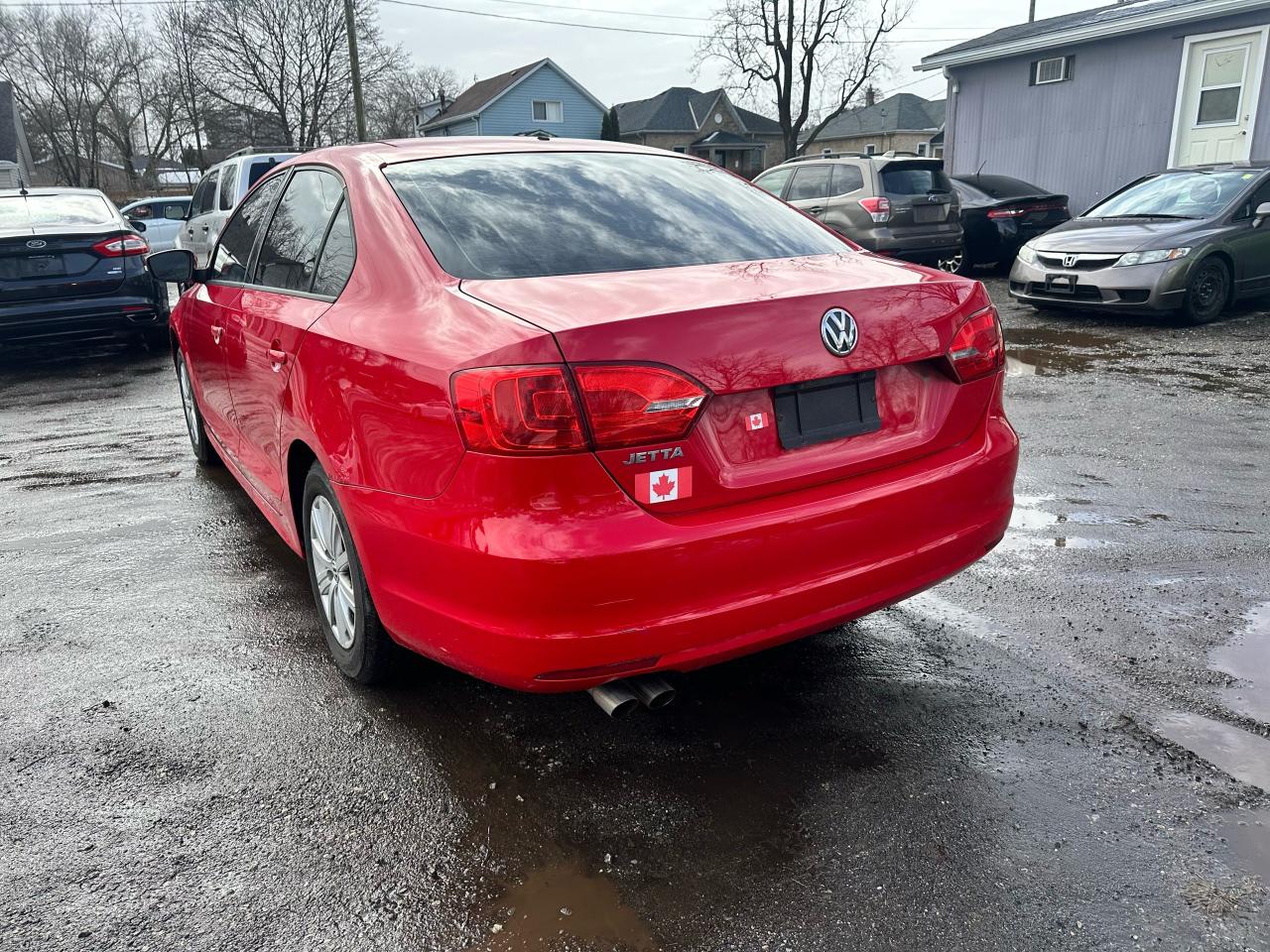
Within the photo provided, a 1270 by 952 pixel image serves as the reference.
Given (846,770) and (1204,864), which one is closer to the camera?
(1204,864)

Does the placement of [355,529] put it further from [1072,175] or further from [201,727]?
[1072,175]

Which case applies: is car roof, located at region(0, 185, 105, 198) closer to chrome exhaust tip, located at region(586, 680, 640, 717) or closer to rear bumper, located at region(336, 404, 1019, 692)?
rear bumper, located at region(336, 404, 1019, 692)

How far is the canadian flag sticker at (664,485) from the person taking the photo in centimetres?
217

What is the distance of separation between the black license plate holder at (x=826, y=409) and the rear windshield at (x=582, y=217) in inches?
22.5

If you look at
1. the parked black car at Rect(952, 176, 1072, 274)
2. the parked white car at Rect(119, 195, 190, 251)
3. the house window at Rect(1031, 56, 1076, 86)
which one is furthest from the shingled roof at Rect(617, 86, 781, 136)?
the parked black car at Rect(952, 176, 1072, 274)

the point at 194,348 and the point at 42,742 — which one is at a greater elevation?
the point at 194,348

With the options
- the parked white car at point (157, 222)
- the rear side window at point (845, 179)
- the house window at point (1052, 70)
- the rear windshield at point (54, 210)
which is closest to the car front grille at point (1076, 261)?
the rear side window at point (845, 179)

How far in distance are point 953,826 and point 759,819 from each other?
1.52 ft

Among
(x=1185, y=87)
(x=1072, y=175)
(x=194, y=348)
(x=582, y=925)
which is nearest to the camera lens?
(x=582, y=925)

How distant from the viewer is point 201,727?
9.45ft

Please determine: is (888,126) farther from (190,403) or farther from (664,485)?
(664,485)

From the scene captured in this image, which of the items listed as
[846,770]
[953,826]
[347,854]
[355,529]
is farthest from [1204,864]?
[355,529]

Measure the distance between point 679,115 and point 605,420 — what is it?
63.2m

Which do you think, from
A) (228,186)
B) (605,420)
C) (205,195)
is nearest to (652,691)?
(605,420)
